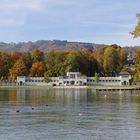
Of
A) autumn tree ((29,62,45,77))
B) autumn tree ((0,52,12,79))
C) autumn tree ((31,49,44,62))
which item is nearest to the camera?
autumn tree ((29,62,45,77))

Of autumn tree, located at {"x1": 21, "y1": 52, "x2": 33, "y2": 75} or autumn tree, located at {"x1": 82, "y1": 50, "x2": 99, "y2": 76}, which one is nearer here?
autumn tree, located at {"x1": 82, "y1": 50, "x2": 99, "y2": 76}

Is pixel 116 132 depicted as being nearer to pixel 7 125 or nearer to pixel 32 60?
pixel 7 125

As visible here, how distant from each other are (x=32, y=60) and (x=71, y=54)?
2003 cm

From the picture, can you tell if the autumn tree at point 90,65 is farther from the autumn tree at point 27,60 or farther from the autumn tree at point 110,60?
the autumn tree at point 27,60

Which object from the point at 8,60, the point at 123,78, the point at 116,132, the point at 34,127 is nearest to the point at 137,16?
the point at 116,132

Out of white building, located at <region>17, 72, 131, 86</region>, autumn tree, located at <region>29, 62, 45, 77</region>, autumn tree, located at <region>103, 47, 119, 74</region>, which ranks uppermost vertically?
autumn tree, located at <region>103, 47, 119, 74</region>

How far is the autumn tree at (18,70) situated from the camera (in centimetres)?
17925

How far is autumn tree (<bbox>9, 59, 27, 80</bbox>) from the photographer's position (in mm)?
179250

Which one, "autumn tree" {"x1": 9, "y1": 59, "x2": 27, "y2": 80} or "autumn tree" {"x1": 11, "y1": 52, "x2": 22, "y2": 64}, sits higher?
"autumn tree" {"x1": 11, "y1": 52, "x2": 22, "y2": 64}

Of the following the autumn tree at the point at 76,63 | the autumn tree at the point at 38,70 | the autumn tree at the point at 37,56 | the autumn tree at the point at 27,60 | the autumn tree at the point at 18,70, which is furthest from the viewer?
the autumn tree at the point at 37,56

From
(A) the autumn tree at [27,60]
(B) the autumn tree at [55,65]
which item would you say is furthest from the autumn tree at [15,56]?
(B) the autumn tree at [55,65]

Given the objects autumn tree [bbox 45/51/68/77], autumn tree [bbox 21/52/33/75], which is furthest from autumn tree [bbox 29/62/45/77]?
autumn tree [bbox 21/52/33/75]

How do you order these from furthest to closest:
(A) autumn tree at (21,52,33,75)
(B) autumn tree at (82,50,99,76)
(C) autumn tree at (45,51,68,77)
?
(A) autumn tree at (21,52,33,75), (B) autumn tree at (82,50,99,76), (C) autumn tree at (45,51,68,77)

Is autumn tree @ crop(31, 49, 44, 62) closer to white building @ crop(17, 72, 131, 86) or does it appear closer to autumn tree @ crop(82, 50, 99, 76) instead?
white building @ crop(17, 72, 131, 86)
